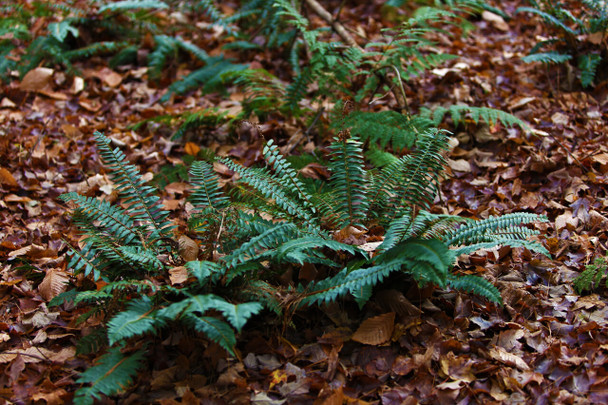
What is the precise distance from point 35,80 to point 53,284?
3049 mm

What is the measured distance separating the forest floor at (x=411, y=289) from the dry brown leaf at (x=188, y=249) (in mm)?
484

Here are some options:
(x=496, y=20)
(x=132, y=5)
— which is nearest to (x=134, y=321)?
(x=132, y=5)

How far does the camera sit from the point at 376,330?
2539mm

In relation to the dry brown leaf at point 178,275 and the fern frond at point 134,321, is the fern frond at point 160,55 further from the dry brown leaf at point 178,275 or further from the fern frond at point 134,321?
the fern frond at point 134,321

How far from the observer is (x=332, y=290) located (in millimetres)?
2428

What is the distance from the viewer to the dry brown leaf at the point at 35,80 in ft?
16.6

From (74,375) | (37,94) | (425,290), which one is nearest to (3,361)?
(74,375)

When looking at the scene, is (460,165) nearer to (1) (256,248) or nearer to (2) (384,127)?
(2) (384,127)

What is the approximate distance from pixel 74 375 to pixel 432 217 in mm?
2020

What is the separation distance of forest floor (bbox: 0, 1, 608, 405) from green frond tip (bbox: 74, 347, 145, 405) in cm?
21

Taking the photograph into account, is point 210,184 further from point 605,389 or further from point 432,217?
point 605,389

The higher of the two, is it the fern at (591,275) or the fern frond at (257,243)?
the fern frond at (257,243)

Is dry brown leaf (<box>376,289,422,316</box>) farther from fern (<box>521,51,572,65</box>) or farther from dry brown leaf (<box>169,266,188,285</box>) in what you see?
fern (<box>521,51,572,65</box>)

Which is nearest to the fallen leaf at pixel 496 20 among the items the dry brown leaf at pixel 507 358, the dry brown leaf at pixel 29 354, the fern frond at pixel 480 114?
the fern frond at pixel 480 114
